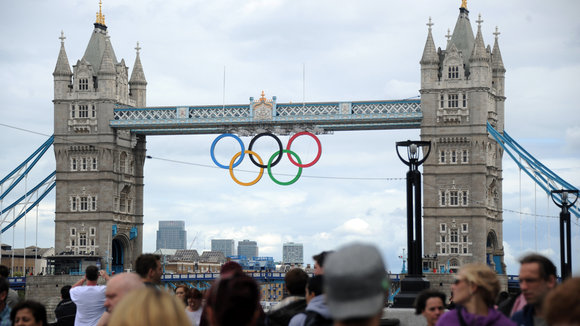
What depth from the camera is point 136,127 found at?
80.1 meters

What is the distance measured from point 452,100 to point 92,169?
2955 cm

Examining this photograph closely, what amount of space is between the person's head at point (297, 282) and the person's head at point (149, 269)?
143 cm

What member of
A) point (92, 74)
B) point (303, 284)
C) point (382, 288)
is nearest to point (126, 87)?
point (92, 74)

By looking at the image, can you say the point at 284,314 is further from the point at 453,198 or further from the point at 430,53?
the point at 430,53

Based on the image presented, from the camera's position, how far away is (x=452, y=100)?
248 feet

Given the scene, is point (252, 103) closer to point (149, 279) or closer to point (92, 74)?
point (92, 74)

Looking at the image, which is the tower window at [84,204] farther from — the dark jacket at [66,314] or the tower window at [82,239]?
the dark jacket at [66,314]

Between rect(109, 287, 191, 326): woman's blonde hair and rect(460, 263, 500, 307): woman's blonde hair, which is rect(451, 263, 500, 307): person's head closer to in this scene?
rect(460, 263, 500, 307): woman's blonde hair

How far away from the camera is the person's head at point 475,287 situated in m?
8.70

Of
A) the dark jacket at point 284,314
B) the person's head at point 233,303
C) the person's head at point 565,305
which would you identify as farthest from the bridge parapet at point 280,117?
the person's head at point 565,305

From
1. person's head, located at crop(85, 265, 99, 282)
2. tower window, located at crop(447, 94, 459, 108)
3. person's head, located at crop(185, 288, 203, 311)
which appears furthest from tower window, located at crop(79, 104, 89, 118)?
person's head, located at crop(85, 265, 99, 282)

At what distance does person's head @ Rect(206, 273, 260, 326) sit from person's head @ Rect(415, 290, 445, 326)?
A: 478cm

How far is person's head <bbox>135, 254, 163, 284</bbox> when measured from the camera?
1059 cm

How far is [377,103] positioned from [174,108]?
16378 millimetres
